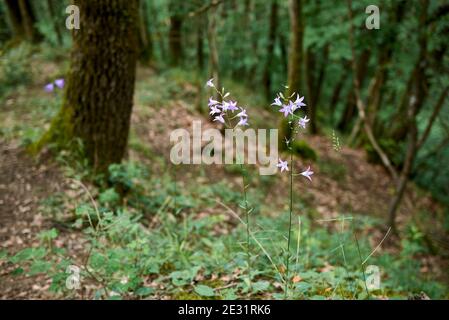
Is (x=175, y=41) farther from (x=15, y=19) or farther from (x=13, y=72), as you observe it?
(x=13, y=72)

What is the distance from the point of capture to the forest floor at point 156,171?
3.69 meters

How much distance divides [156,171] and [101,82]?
7.24ft

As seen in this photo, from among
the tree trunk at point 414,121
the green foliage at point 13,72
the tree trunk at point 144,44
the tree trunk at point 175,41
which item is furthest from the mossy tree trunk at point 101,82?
the tree trunk at point 175,41

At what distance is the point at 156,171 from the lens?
6.13 metres

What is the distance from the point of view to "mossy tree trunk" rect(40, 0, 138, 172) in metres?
4.06

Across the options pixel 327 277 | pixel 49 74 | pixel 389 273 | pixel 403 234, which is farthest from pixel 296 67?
pixel 327 277

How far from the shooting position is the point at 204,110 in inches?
380

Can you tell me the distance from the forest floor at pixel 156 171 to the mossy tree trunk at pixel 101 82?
0.47m

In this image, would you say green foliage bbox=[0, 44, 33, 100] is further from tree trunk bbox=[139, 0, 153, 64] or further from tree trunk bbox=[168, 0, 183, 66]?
tree trunk bbox=[168, 0, 183, 66]

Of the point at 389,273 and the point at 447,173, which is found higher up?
the point at 389,273

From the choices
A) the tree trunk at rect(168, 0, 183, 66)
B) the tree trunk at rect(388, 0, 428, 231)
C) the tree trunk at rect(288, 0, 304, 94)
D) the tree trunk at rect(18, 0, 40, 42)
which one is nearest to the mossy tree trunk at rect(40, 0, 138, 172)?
the tree trunk at rect(388, 0, 428, 231)

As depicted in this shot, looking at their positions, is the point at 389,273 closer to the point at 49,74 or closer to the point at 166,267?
the point at 166,267

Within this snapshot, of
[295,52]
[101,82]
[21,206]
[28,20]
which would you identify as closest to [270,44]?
[295,52]
